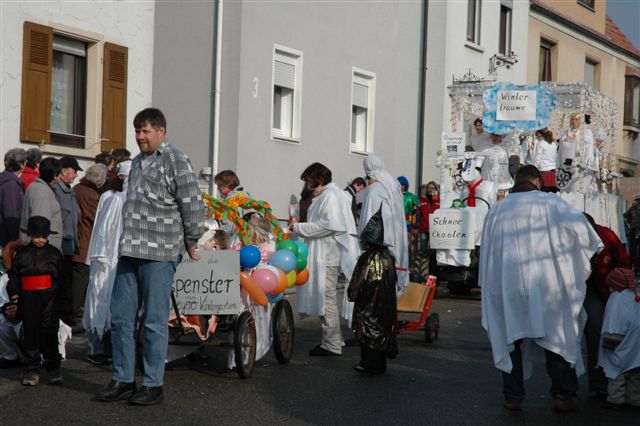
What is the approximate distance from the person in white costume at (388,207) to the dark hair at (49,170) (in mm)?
3163

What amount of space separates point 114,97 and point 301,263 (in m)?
8.31

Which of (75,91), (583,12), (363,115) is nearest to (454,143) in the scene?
(363,115)

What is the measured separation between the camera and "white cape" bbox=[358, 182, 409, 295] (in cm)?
1152

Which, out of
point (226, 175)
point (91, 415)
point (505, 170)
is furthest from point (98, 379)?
point (505, 170)

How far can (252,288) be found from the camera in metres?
9.76

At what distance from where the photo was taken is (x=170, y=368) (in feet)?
32.9

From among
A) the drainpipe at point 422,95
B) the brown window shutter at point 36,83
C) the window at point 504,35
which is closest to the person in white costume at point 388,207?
the brown window shutter at point 36,83

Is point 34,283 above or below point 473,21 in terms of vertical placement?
below

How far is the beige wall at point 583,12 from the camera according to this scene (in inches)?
1455

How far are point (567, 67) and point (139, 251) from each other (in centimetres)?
3084

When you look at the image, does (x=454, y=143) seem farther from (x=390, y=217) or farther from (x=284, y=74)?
(x=390, y=217)

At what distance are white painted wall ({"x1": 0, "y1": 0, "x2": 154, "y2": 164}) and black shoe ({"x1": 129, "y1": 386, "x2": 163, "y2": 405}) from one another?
8.56m

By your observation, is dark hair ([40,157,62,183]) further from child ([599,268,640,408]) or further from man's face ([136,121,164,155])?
child ([599,268,640,408])

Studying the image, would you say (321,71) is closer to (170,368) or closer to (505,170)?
(505,170)
